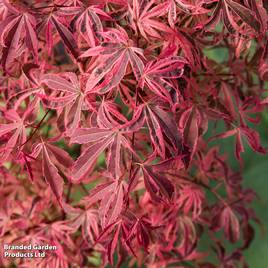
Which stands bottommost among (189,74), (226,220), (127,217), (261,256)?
(261,256)

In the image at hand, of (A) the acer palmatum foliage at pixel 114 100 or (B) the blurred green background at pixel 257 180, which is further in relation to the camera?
(B) the blurred green background at pixel 257 180

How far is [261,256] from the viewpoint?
153 cm

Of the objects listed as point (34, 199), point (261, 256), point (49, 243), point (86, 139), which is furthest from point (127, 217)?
point (261, 256)

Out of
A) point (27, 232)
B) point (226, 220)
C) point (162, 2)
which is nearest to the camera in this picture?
point (162, 2)

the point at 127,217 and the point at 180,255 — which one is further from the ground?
the point at 127,217

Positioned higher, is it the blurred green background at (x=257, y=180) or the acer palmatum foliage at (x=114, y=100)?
the acer palmatum foliage at (x=114, y=100)

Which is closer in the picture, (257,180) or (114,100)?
(114,100)

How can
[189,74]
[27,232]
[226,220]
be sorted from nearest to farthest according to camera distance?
[189,74] → [27,232] → [226,220]

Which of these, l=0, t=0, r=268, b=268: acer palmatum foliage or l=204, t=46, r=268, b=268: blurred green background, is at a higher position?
l=0, t=0, r=268, b=268: acer palmatum foliage

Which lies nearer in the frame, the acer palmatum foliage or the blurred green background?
the acer palmatum foliage

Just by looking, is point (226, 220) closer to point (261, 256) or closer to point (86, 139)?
point (261, 256)

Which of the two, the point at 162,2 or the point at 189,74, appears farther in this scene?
the point at 189,74

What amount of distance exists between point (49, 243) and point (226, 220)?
1.54ft

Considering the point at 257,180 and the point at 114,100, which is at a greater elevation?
the point at 114,100
